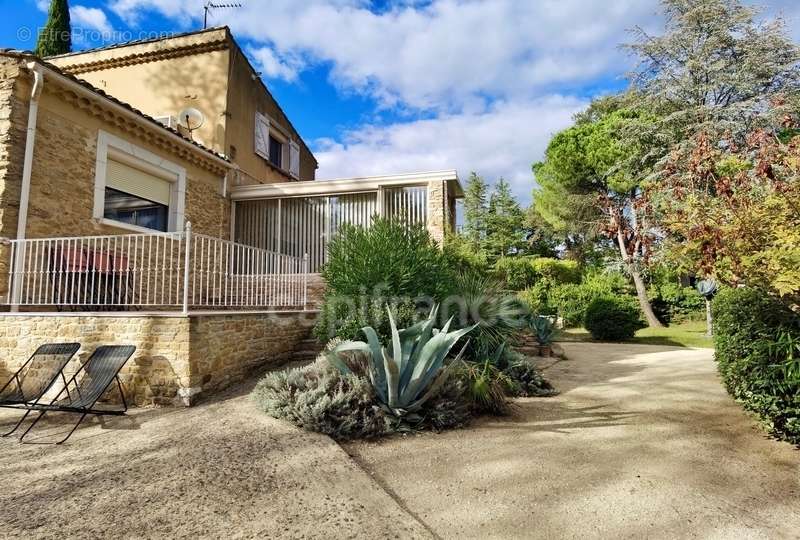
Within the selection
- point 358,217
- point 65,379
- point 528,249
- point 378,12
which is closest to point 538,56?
point 378,12

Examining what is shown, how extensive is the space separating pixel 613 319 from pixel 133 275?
11.4 metres

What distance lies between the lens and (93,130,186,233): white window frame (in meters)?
7.66

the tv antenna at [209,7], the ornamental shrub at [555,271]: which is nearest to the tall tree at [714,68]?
the ornamental shrub at [555,271]

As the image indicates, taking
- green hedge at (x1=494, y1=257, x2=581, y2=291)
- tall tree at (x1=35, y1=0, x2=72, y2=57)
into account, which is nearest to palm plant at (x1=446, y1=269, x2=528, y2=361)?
green hedge at (x1=494, y1=257, x2=581, y2=291)

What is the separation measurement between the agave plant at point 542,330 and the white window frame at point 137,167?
8.05m

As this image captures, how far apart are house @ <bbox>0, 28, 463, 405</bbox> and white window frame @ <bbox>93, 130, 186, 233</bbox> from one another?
1.2 inches

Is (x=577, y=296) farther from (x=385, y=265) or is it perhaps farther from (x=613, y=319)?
(x=385, y=265)

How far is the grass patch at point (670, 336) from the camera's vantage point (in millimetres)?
11055

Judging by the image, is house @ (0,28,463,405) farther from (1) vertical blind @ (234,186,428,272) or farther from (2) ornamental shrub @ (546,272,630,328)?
(2) ornamental shrub @ (546,272,630,328)

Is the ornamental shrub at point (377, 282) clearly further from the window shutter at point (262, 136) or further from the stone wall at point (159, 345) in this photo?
the window shutter at point (262, 136)

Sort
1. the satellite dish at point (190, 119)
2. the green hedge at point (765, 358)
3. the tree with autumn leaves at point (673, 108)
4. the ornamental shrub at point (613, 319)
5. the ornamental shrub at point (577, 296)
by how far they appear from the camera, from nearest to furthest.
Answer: the green hedge at point (765, 358) < the satellite dish at point (190, 119) < the ornamental shrub at point (613, 319) < the ornamental shrub at point (577, 296) < the tree with autumn leaves at point (673, 108)

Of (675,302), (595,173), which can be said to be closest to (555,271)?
(675,302)

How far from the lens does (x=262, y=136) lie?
1282cm

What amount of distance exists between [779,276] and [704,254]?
2.57 ft
